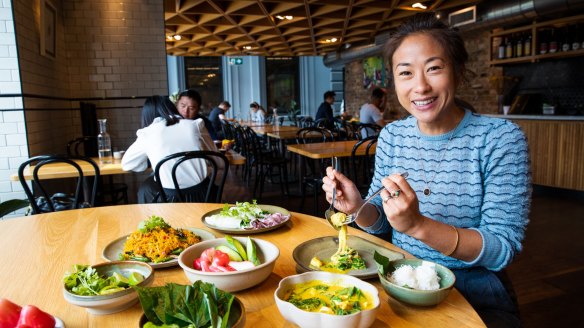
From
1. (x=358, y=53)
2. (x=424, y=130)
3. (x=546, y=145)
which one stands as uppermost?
(x=358, y=53)

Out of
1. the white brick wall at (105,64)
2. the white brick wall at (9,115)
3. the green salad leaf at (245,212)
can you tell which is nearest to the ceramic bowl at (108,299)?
the green salad leaf at (245,212)

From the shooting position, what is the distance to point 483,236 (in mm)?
1030

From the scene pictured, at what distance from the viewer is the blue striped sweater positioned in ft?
3.55

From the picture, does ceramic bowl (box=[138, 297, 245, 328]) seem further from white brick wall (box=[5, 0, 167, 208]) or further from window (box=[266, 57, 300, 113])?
window (box=[266, 57, 300, 113])

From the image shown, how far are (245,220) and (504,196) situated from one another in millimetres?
744

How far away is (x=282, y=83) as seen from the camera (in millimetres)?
15383

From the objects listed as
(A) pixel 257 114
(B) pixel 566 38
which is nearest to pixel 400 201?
(B) pixel 566 38

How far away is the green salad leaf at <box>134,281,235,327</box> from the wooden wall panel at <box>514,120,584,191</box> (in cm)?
538

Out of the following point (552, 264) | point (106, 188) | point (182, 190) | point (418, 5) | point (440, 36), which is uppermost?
point (418, 5)

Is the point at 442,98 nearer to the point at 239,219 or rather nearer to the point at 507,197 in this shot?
the point at 507,197

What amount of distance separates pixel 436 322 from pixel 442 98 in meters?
0.67

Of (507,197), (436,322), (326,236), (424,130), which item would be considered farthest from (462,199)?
(436,322)

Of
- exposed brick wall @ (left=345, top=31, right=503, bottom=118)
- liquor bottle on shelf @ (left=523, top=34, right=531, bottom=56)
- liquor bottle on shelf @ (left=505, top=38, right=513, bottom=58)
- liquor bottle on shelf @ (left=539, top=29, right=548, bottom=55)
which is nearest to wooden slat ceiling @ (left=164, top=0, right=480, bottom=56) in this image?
exposed brick wall @ (left=345, top=31, right=503, bottom=118)

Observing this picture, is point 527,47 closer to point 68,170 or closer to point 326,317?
point 68,170
